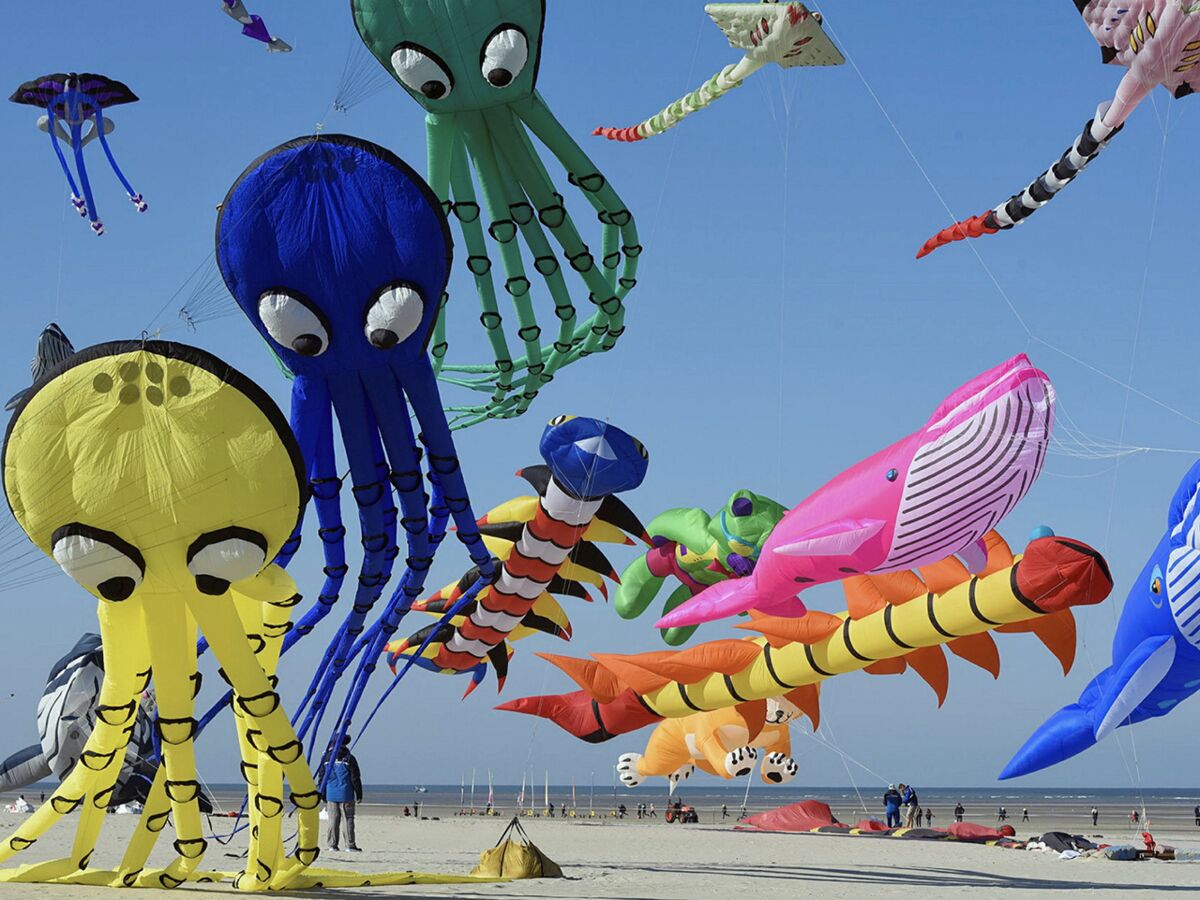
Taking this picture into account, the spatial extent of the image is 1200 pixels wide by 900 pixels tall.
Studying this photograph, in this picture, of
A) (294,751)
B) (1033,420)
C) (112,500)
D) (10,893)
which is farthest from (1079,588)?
(10,893)

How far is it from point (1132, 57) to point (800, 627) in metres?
6.16

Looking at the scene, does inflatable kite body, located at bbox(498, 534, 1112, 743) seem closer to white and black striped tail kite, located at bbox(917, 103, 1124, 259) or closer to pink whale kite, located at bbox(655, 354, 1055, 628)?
pink whale kite, located at bbox(655, 354, 1055, 628)

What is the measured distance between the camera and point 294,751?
31.4 ft

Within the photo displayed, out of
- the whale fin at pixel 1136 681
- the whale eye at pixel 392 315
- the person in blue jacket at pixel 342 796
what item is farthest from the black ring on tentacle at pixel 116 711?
the whale fin at pixel 1136 681

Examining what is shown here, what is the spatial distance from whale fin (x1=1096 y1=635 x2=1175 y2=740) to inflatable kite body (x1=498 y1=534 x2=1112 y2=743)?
1.84 ft

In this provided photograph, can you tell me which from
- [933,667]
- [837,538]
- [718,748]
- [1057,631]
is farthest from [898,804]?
[837,538]

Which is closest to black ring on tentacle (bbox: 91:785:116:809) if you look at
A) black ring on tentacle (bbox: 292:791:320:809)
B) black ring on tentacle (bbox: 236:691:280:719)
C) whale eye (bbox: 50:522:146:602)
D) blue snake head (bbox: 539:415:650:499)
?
black ring on tentacle (bbox: 236:691:280:719)

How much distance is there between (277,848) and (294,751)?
0.93 metres

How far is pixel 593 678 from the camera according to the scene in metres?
16.1

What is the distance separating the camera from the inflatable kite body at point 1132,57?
28.8 feet

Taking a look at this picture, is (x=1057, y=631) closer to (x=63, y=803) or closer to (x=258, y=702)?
(x=258, y=702)

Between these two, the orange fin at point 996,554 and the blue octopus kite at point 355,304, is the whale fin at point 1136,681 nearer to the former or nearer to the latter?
the orange fin at point 996,554

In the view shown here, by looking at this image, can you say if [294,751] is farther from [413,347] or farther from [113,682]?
[413,347]

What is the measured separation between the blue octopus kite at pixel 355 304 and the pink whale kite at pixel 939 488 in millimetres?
2856
